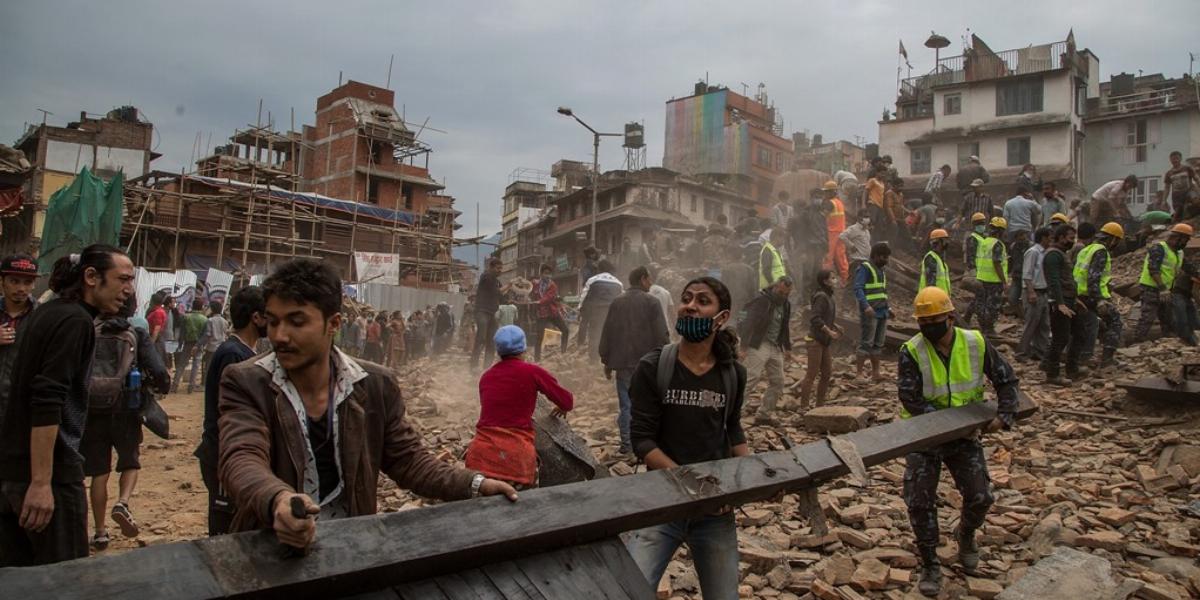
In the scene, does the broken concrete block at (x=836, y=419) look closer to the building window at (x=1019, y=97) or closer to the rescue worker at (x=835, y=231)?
the rescue worker at (x=835, y=231)

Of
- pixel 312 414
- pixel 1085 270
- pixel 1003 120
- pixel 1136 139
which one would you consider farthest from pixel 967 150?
pixel 312 414

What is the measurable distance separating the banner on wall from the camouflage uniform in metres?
30.4

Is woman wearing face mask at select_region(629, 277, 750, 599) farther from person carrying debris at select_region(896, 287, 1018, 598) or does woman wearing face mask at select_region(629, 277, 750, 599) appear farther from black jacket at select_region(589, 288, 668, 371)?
black jacket at select_region(589, 288, 668, 371)

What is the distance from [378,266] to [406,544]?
109ft

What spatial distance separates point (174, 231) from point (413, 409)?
27.2 metres

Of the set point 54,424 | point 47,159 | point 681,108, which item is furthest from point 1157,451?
point 681,108

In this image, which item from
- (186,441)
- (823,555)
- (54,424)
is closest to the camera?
(54,424)

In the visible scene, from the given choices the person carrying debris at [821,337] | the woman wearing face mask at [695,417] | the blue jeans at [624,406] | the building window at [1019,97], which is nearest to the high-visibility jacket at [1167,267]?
the person carrying debris at [821,337]

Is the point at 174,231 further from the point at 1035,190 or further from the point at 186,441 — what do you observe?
the point at 1035,190

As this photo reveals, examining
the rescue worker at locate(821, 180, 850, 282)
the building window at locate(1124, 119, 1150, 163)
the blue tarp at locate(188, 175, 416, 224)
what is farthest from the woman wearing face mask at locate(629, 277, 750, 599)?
the building window at locate(1124, 119, 1150, 163)

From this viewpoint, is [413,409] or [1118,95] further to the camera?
[1118,95]

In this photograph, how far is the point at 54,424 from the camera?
2.99m

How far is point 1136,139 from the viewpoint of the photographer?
3719cm

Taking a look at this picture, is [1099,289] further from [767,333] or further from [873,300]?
[767,333]
